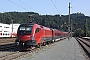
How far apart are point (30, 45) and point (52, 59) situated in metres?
6.81

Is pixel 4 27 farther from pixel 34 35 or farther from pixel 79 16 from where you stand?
pixel 79 16

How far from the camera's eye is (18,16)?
127 metres

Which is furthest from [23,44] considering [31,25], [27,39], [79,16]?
[79,16]

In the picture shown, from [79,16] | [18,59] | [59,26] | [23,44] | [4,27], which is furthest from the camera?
[79,16]

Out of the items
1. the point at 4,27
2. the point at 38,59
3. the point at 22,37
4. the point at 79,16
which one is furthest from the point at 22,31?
the point at 79,16

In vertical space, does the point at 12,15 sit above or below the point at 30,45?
above

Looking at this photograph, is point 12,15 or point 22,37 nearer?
point 22,37

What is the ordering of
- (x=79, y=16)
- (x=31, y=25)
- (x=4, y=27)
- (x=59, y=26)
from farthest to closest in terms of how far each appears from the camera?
(x=79, y=16) < (x=59, y=26) < (x=4, y=27) < (x=31, y=25)

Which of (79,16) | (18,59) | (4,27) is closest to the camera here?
(18,59)

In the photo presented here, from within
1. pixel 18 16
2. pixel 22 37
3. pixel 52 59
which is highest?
pixel 18 16

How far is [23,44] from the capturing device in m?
22.6

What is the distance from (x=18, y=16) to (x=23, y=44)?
347 ft

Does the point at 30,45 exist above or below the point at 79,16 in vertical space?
below

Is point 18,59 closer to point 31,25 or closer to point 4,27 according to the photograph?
point 31,25
